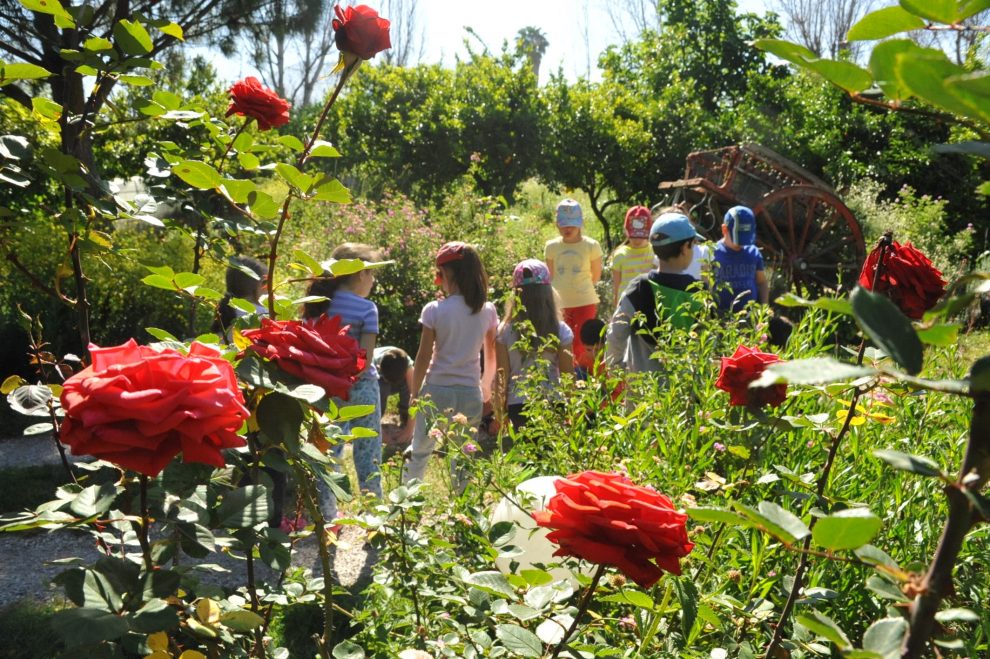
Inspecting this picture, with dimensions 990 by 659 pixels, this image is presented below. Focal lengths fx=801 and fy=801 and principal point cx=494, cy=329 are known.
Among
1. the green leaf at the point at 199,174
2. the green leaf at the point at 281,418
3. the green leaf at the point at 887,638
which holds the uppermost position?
the green leaf at the point at 199,174

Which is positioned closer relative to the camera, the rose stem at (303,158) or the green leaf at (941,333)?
the green leaf at (941,333)

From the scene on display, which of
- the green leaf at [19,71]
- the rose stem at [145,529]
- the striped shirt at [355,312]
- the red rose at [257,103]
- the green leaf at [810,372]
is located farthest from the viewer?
the striped shirt at [355,312]

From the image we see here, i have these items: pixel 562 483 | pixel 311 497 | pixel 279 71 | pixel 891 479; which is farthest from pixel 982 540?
pixel 279 71

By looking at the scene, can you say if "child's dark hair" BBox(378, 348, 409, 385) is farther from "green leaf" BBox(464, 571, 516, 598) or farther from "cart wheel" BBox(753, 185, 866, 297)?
"cart wheel" BBox(753, 185, 866, 297)

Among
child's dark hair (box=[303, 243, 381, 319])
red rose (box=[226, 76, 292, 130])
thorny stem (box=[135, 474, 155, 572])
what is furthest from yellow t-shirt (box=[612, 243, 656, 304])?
thorny stem (box=[135, 474, 155, 572])

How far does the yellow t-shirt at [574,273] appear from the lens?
584cm

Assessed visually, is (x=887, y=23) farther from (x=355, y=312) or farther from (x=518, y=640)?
(x=355, y=312)

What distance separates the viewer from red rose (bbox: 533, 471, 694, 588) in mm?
930

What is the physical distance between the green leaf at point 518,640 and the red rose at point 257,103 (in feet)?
3.91

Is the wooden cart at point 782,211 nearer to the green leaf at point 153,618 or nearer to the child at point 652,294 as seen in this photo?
the child at point 652,294

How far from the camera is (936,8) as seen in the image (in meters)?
0.54

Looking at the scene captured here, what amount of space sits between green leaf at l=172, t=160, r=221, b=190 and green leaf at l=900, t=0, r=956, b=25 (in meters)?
0.99

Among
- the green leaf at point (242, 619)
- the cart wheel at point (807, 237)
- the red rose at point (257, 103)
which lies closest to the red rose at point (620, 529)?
the green leaf at point (242, 619)

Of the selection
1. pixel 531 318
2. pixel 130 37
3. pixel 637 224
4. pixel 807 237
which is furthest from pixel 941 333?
pixel 807 237
